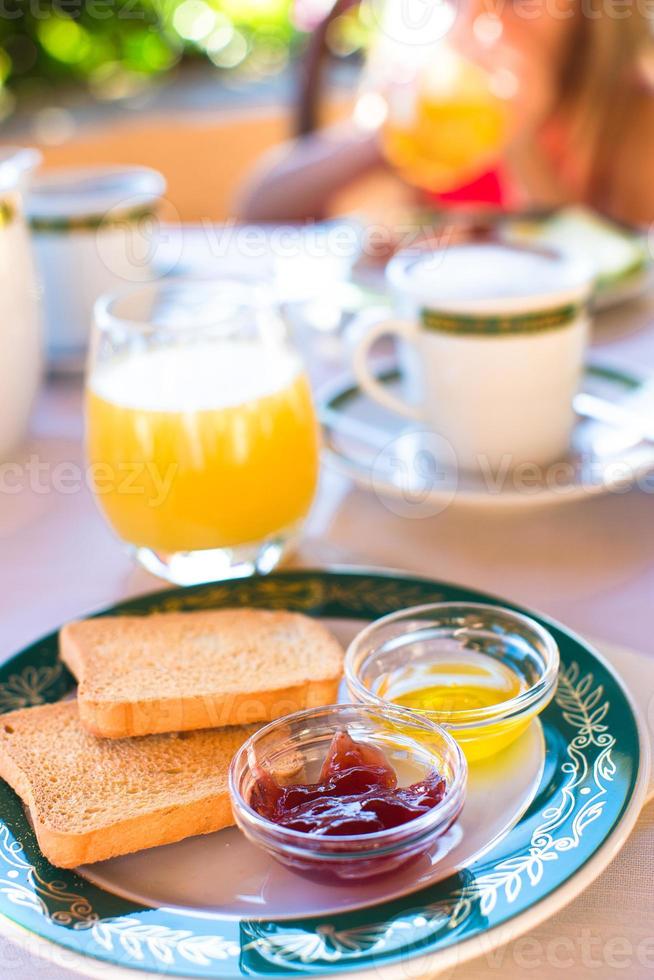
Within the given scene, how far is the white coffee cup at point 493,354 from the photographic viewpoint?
1009 mm

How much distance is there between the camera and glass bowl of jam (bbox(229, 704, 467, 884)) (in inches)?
21.8

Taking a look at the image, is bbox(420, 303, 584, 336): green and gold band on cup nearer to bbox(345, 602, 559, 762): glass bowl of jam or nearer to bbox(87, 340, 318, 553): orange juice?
bbox(87, 340, 318, 553): orange juice

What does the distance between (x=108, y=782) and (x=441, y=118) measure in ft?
4.17

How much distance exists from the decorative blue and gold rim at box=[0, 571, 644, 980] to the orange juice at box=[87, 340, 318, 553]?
303 mm

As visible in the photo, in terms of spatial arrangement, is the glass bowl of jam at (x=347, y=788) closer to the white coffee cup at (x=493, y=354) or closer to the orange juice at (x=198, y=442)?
the orange juice at (x=198, y=442)

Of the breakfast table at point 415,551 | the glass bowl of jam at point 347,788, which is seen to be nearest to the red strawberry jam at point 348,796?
the glass bowl of jam at point 347,788

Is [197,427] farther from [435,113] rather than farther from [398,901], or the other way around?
[435,113]

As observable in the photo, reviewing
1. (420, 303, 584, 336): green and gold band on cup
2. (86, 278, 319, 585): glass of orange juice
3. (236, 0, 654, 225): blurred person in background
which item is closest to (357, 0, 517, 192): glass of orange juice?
(236, 0, 654, 225): blurred person in background

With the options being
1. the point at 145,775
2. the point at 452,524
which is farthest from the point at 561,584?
the point at 145,775

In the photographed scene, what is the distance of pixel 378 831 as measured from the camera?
56 centimetres

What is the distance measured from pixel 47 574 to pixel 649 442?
1.87 ft

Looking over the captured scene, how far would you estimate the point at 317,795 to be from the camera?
0.61 metres

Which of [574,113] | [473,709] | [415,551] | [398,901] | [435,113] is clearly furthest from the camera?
[574,113]

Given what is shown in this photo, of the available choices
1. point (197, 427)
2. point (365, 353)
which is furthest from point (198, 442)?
point (365, 353)
